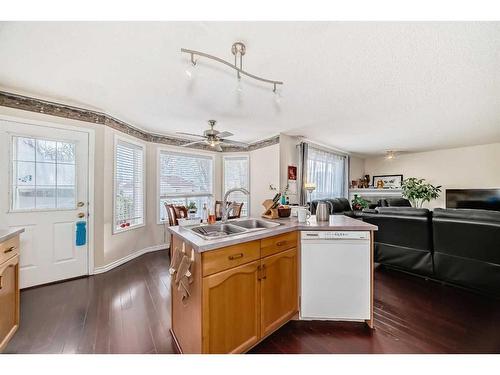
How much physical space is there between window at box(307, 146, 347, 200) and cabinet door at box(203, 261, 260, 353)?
12.8ft

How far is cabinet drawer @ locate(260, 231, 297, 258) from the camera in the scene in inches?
61.3

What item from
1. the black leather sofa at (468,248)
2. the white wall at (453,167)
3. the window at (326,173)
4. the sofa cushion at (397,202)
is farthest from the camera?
the sofa cushion at (397,202)

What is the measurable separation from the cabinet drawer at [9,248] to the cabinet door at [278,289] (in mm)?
1894

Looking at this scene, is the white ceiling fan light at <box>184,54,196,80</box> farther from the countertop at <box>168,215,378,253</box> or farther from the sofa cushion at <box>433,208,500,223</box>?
the sofa cushion at <box>433,208,500,223</box>

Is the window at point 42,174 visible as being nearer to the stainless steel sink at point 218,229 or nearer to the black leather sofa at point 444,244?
the stainless steel sink at point 218,229

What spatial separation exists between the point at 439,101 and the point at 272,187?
110 inches

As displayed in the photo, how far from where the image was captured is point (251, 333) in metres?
1.47

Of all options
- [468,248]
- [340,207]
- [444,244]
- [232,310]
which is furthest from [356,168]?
[232,310]

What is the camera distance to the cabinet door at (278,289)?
5.12ft

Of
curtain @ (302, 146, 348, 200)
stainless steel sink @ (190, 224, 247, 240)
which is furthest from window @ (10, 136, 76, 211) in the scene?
curtain @ (302, 146, 348, 200)

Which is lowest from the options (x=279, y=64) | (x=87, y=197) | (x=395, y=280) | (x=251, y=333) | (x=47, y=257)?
(x=395, y=280)

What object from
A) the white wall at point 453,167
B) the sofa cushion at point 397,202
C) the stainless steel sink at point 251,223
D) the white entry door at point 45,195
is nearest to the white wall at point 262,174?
the stainless steel sink at point 251,223
